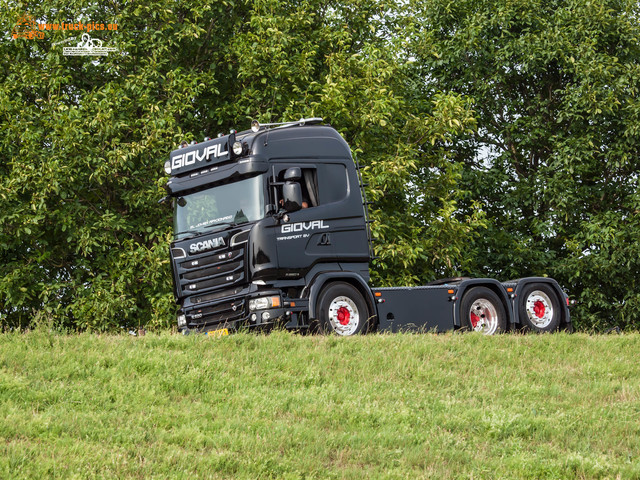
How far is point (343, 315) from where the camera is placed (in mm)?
13883

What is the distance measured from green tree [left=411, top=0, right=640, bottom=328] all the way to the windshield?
11619mm

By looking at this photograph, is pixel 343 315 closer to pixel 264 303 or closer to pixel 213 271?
pixel 264 303

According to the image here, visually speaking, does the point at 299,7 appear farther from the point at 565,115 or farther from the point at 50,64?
the point at 565,115

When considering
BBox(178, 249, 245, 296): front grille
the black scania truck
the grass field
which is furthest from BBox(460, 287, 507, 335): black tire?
BBox(178, 249, 245, 296): front grille

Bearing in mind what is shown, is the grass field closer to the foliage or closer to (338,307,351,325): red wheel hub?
(338,307,351,325): red wheel hub

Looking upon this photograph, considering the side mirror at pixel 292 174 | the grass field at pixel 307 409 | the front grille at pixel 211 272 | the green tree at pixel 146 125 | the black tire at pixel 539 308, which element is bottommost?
the grass field at pixel 307 409

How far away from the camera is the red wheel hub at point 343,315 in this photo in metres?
13.8

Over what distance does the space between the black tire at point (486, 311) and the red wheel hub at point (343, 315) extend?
9.14ft

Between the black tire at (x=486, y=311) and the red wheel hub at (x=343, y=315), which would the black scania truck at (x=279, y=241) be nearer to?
the red wheel hub at (x=343, y=315)

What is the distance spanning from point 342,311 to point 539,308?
15.7ft

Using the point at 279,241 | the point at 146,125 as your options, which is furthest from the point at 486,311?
the point at 146,125

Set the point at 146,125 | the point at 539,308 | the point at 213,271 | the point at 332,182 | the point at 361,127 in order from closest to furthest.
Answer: the point at 213,271
the point at 332,182
the point at 539,308
the point at 146,125
the point at 361,127

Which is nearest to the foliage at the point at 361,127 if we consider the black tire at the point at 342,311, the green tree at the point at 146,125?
the green tree at the point at 146,125

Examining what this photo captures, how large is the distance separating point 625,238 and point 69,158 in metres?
15.2
